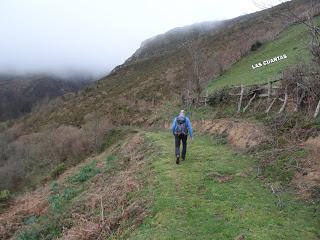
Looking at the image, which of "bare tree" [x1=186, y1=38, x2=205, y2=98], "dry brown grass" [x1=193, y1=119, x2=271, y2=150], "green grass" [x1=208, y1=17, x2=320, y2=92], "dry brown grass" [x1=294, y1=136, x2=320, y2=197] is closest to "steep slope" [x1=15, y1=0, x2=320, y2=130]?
"bare tree" [x1=186, y1=38, x2=205, y2=98]

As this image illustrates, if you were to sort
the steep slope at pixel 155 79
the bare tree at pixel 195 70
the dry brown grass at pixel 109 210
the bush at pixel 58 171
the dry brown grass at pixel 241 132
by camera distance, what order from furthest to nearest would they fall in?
the steep slope at pixel 155 79 → the bare tree at pixel 195 70 → the bush at pixel 58 171 → the dry brown grass at pixel 241 132 → the dry brown grass at pixel 109 210

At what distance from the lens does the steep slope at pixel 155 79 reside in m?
62.6

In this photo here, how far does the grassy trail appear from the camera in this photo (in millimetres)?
11062

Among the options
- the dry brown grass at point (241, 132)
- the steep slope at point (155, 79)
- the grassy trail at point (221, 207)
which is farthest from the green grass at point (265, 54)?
the grassy trail at point (221, 207)

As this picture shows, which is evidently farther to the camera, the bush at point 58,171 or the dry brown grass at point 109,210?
the bush at point 58,171

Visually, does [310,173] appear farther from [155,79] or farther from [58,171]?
[155,79]

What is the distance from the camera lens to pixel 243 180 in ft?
50.8

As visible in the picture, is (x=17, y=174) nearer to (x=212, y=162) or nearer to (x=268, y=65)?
(x=268, y=65)

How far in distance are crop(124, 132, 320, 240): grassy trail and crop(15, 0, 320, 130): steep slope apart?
3878 cm

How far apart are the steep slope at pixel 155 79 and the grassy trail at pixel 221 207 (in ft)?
127

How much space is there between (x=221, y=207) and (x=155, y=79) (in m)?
71.0

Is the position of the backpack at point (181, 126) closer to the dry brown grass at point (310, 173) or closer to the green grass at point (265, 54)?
the dry brown grass at point (310, 173)

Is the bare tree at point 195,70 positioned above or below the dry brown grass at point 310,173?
above

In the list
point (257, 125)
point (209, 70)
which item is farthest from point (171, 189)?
point (209, 70)
